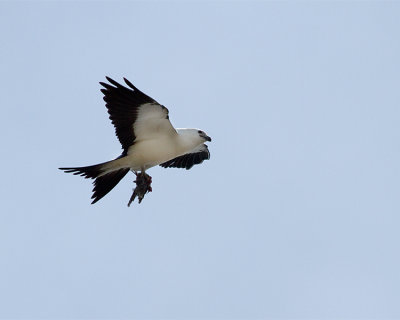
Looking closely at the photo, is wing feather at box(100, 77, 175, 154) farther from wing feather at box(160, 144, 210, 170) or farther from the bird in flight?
wing feather at box(160, 144, 210, 170)

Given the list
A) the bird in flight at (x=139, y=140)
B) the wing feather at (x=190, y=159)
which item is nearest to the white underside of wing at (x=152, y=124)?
the bird in flight at (x=139, y=140)

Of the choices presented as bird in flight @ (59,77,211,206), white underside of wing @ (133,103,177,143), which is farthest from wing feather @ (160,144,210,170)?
white underside of wing @ (133,103,177,143)

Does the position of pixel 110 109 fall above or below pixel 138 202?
above

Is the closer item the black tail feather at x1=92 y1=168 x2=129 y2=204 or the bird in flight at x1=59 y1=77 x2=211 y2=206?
the bird in flight at x1=59 y1=77 x2=211 y2=206

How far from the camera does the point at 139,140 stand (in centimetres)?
1540

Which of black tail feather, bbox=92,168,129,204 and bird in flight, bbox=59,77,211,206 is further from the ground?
bird in flight, bbox=59,77,211,206

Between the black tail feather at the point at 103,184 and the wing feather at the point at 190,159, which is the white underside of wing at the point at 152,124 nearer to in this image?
the black tail feather at the point at 103,184

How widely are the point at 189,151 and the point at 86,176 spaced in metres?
1.79

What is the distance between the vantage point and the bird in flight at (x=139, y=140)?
14.9 meters

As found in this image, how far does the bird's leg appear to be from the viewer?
1502 centimetres

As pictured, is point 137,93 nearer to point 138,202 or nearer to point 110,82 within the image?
point 110,82

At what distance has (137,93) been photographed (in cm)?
1466

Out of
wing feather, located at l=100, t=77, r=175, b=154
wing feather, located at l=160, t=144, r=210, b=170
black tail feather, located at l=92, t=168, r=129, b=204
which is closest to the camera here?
wing feather, located at l=100, t=77, r=175, b=154

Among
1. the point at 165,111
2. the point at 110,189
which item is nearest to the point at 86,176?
the point at 110,189
